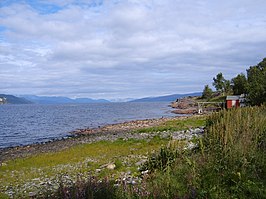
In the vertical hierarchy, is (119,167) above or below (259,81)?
below

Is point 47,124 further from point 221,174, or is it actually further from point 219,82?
point 219,82

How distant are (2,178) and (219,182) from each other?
12.3 meters

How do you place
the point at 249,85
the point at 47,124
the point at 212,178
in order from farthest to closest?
the point at 47,124 → the point at 249,85 → the point at 212,178

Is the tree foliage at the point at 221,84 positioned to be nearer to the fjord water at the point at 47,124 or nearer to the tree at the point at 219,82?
the tree at the point at 219,82

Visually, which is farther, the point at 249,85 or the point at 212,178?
the point at 249,85

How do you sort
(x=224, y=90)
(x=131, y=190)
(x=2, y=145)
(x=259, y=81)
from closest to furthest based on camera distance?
(x=131, y=190)
(x=2, y=145)
(x=259, y=81)
(x=224, y=90)

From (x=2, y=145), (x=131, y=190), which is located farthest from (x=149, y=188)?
(x=2, y=145)

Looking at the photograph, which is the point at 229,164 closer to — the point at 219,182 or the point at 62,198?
the point at 219,182

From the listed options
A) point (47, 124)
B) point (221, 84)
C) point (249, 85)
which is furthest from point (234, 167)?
point (221, 84)

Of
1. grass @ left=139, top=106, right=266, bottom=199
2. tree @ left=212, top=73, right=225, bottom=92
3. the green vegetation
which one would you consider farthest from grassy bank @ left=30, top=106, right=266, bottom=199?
tree @ left=212, top=73, right=225, bottom=92

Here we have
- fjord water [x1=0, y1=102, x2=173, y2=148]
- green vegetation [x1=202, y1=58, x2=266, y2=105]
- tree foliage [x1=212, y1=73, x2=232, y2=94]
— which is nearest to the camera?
green vegetation [x1=202, y1=58, x2=266, y2=105]

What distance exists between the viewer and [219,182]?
6.29 meters

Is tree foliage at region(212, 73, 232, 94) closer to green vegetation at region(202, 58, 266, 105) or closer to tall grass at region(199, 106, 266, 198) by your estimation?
green vegetation at region(202, 58, 266, 105)

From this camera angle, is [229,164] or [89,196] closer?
[89,196]
